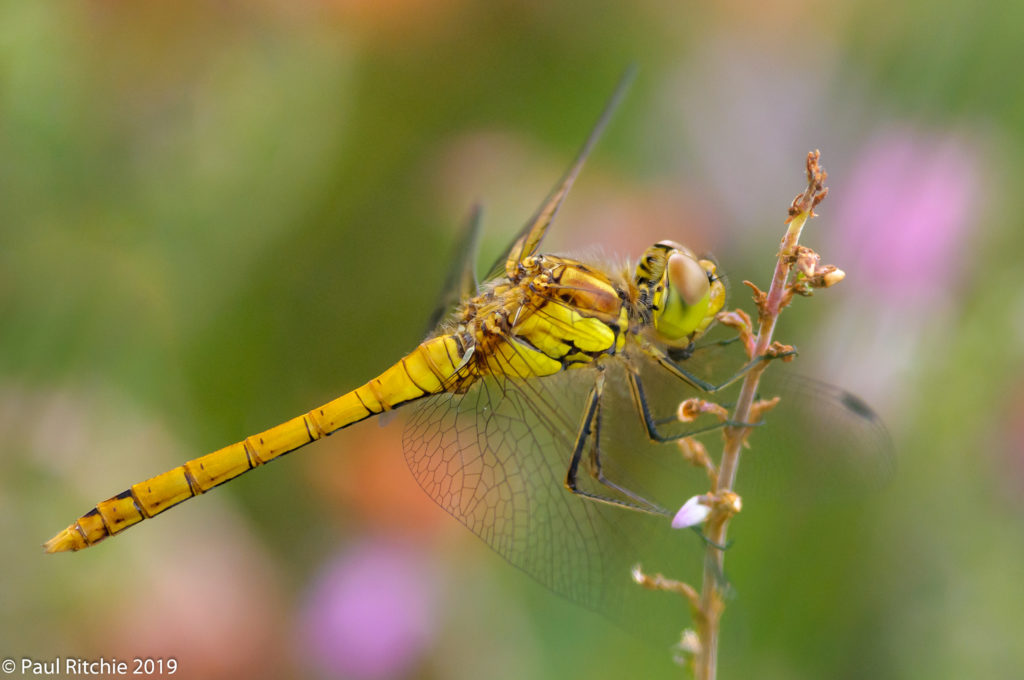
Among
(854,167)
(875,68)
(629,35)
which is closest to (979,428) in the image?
(854,167)

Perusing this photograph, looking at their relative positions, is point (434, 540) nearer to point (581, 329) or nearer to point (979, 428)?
point (581, 329)

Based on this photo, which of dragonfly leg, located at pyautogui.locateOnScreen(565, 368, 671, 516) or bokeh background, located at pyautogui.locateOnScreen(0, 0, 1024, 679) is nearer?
dragonfly leg, located at pyautogui.locateOnScreen(565, 368, 671, 516)

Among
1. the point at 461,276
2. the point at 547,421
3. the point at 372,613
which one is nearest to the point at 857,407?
the point at 547,421

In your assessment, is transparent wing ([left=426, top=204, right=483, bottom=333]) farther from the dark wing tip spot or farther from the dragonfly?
the dark wing tip spot

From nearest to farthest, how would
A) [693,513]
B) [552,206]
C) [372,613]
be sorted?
1. [693,513]
2. [552,206]
3. [372,613]

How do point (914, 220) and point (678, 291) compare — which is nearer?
point (678, 291)

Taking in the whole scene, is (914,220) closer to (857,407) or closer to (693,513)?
(857,407)

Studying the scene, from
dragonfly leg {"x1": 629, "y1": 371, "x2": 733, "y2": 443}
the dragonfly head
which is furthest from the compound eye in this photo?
dragonfly leg {"x1": 629, "y1": 371, "x2": 733, "y2": 443}
